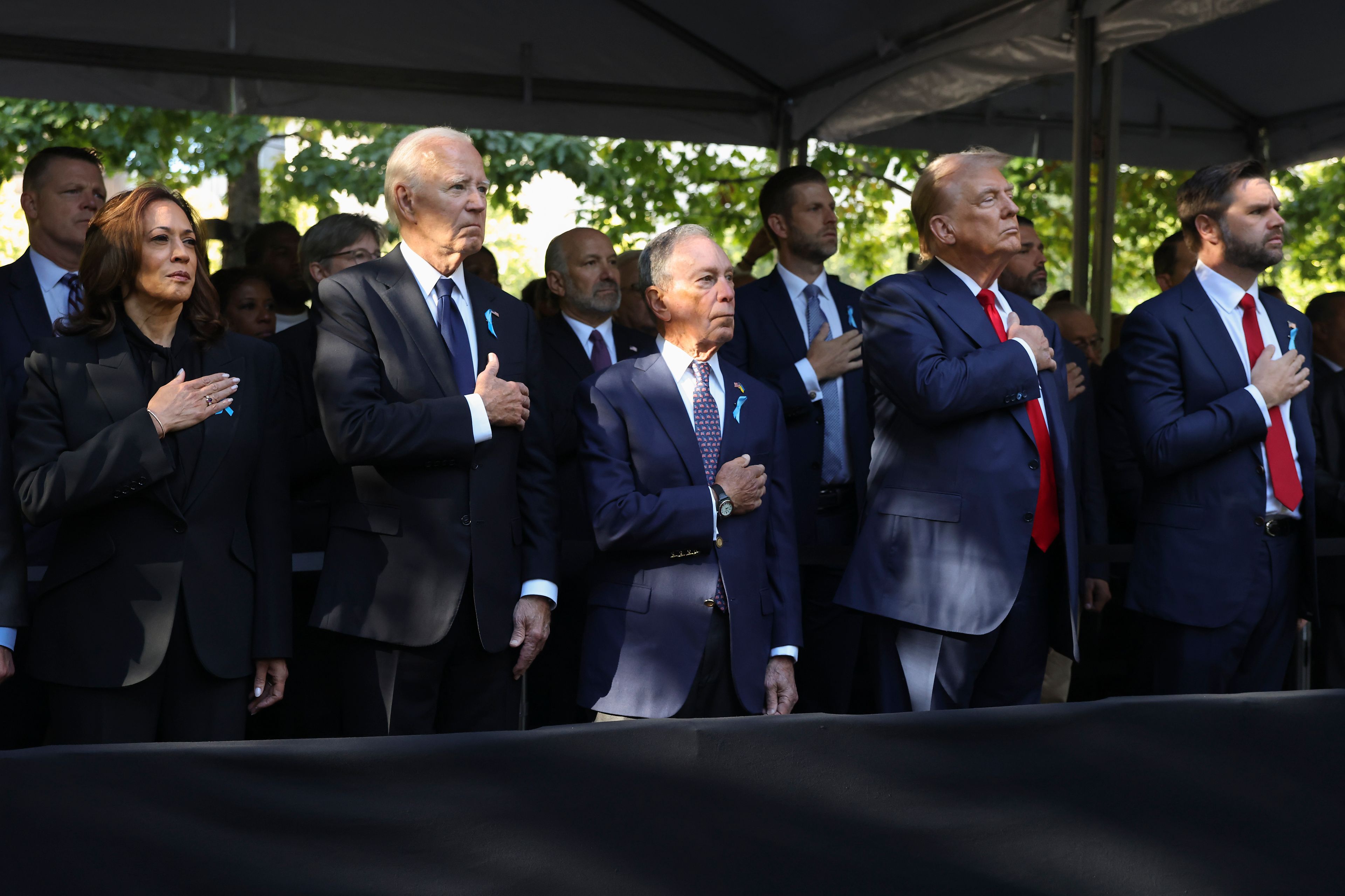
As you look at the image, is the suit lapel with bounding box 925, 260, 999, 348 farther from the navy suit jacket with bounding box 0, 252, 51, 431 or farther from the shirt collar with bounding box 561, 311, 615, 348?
the navy suit jacket with bounding box 0, 252, 51, 431

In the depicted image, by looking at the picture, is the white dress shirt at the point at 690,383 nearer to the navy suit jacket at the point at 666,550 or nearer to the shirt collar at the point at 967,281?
the navy suit jacket at the point at 666,550

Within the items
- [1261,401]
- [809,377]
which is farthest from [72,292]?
[1261,401]

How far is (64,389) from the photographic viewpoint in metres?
2.96

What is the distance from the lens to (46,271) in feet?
13.1

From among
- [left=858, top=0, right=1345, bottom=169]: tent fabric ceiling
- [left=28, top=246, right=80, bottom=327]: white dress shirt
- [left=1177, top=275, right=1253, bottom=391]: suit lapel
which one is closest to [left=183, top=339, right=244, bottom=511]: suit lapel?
[left=28, top=246, right=80, bottom=327]: white dress shirt

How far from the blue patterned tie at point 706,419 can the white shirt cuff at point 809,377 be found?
0.72m

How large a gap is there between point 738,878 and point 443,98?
5.66 meters

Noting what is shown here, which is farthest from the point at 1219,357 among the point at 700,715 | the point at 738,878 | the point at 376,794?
the point at 376,794

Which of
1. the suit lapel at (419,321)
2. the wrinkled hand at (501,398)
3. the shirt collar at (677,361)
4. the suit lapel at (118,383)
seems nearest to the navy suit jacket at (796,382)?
the shirt collar at (677,361)

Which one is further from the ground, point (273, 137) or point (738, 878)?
point (273, 137)

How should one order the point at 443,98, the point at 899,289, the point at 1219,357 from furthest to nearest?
the point at 443,98 < the point at 1219,357 < the point at 899,289

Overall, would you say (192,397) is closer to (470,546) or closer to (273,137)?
(470,546)

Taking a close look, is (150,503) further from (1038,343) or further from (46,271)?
(1038,343)

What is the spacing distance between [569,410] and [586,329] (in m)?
0.55
